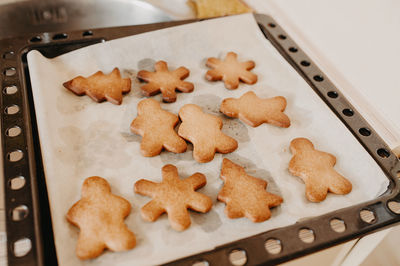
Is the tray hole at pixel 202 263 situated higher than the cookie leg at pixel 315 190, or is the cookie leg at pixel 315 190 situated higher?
the cookie leg at pixel 315 190

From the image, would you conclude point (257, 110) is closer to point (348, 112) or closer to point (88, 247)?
point (348, 112)

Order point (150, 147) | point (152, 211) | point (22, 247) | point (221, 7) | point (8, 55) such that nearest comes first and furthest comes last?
point (22, 247)
point (152, 211)
point (150, 147)
point (8, 55)
point (221, 7)

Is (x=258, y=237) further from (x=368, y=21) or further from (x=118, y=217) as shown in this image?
(x=368, y=21)

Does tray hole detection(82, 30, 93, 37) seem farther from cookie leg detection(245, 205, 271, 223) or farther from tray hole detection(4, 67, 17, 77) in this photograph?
cookie leg detection(245, 205, 271, 223)

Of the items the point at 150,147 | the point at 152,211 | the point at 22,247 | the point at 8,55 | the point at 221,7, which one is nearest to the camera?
the point at 22,247

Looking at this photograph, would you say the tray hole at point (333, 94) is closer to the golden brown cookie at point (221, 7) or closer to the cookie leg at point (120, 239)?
the golden brown cookie at point (221, 7)

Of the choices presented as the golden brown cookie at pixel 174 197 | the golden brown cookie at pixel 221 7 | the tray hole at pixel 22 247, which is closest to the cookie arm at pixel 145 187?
the golden brown cookie at pixel 174 197

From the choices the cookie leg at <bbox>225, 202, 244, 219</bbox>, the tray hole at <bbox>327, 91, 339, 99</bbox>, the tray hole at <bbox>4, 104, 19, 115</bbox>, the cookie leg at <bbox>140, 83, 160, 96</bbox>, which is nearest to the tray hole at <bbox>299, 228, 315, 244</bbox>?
the cookie leg at <bbox>225, 202, 244, 219</bbox>

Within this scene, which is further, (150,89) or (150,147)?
(150,89)

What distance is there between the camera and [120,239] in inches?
25.0

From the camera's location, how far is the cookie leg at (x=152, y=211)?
26.7 inches

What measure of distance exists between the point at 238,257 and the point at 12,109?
546 millimetres

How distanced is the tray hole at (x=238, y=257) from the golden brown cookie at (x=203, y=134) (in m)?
0.23

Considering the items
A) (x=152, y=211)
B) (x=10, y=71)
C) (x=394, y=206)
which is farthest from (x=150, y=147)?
(x=394, y=206)
